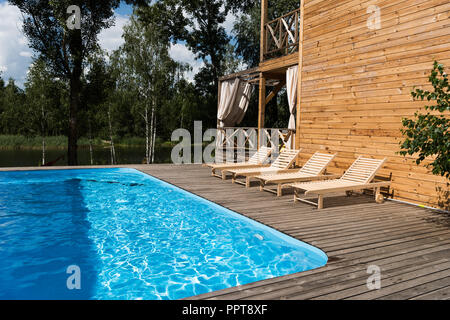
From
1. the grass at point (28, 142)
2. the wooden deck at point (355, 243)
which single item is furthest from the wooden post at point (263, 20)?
the grass at point (28, 142)

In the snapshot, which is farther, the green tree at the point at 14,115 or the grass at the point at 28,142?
the grass at the point at 28,142

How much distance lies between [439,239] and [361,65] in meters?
3.56

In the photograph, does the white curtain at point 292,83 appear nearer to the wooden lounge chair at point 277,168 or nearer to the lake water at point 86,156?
the wooden lounge chair at point 277,168

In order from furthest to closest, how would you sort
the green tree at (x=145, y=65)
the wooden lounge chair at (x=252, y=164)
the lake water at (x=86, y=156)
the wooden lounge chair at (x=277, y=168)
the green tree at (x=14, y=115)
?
the green tree at (x=14, y=115)
the lake water at (x=86, y=156)
the green tree at (x=145, y=65)
the wooden lounge chair at (x=252, y=164)
the wooden lounge chair at (x=277, y=168)

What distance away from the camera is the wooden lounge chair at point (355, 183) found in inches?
197

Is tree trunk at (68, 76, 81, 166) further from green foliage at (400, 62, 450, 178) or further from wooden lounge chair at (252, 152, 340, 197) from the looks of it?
green foliage at (400, 62, 450, 178)

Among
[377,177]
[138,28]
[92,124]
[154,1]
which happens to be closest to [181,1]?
[154,1]

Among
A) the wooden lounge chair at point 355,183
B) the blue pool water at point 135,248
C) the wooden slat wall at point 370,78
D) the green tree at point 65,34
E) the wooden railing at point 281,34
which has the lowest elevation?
the blue pool water at point 135,248

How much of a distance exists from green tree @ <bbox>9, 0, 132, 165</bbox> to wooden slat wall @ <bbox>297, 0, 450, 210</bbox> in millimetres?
9099

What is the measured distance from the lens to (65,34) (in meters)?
12.5

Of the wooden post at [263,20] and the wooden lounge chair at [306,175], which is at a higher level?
the wooden post at [263,20]

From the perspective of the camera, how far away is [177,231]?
4457 mm

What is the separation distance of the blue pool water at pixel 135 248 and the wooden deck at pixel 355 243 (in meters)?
0.28

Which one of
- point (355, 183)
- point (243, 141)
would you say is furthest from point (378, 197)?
point (243, 141)
